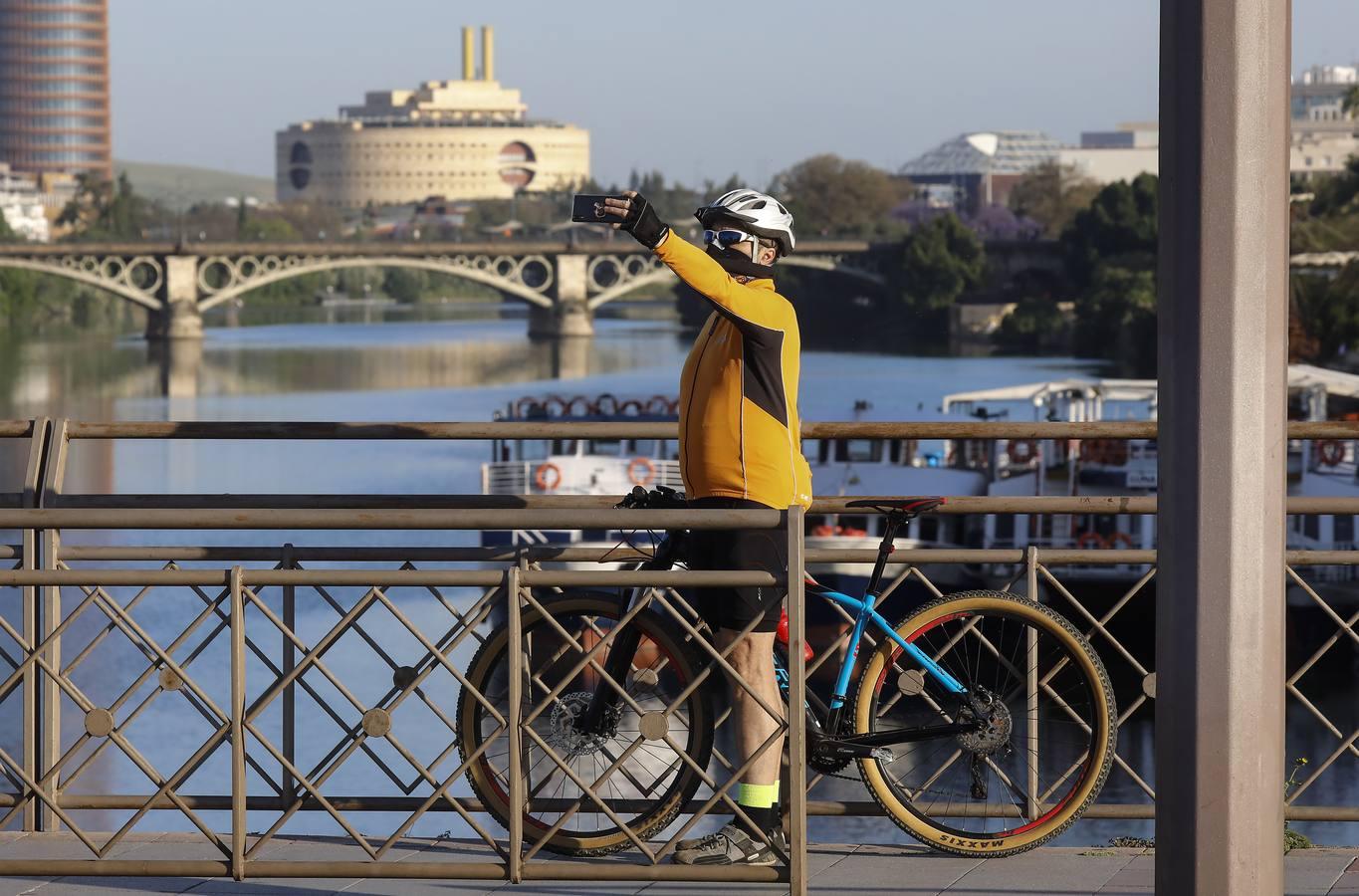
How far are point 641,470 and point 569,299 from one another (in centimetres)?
4512

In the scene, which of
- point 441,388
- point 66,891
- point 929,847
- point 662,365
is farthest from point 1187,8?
point 662,365

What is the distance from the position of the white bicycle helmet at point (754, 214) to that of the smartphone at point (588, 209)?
30 centimetres

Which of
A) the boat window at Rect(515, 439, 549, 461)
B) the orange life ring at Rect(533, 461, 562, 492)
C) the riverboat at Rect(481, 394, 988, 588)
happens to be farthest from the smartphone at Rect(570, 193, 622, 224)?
the boat window at Rect(515, 439, 549, 461)

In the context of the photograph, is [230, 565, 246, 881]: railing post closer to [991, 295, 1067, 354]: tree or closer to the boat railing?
the boat railing

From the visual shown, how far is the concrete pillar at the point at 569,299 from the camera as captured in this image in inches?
2916

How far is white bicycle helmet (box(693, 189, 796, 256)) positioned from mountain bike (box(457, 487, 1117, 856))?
566mm

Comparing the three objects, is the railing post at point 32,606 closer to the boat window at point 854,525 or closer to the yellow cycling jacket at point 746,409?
the yellow cycling jacket at point 746,409

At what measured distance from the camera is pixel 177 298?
72625mm

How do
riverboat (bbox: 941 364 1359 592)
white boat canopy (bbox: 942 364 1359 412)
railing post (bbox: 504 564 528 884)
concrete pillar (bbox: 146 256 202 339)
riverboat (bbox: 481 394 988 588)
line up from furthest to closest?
concrete pillar (bbox: 146 256 202 339)
white boat canopy (bbox: 942 364 1359 412)
riverboat (bbox: 481 394 988 588)
riverboat (bbox: 941 364 1359 592)
railing post (bbox: 504 564 528 884)

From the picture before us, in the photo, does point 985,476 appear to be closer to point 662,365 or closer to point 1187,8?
point 1187,8

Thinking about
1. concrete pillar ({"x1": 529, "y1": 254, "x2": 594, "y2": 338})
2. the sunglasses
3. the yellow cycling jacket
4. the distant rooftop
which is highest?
the distant rooftop

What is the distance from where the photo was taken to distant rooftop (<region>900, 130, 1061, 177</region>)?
17762 cm

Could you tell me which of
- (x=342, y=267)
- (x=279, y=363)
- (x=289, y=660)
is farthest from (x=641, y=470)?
(x=342, y=267)

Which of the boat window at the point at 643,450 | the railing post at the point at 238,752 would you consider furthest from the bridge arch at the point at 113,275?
the railing post at the point at 238,752
